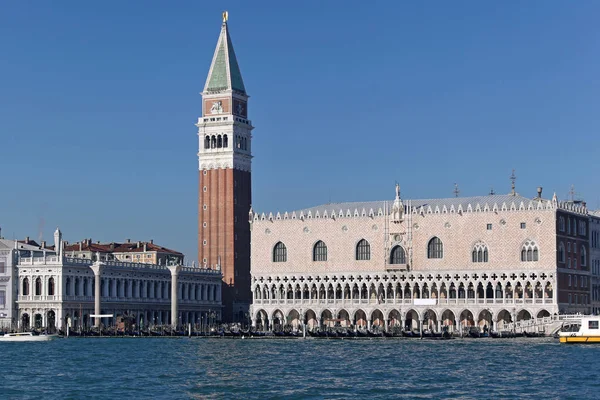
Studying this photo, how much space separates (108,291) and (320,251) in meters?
18.8

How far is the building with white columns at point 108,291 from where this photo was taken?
102m

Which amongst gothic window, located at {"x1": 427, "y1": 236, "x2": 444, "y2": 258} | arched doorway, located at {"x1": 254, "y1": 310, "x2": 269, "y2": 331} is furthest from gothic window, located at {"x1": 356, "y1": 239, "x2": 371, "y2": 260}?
arched doorway, located at {"x1": 254, "y1": 310, "x2": 269, "y2": 331}

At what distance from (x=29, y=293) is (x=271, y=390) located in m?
58.9

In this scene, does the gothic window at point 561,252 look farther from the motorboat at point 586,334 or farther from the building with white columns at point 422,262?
the motorboat at point 586,334

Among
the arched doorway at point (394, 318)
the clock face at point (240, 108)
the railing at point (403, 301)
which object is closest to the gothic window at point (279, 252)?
the railing at point (403, 301)

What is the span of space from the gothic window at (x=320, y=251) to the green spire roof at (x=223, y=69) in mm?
22483

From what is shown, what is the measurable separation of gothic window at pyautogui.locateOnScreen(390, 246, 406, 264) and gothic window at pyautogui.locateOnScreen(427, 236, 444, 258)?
221 centimetres

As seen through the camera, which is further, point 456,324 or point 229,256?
point 229,256

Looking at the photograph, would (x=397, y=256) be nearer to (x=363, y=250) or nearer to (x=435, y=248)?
(x=363, y=250)

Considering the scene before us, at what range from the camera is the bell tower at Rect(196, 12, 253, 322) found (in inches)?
4592

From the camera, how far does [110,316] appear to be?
10262 cm

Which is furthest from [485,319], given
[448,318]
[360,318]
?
[360,318]

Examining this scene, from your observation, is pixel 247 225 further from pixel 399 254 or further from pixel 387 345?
pixel 387 345

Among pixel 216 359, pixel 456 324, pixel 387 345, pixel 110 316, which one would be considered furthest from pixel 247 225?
pixel 216 359
